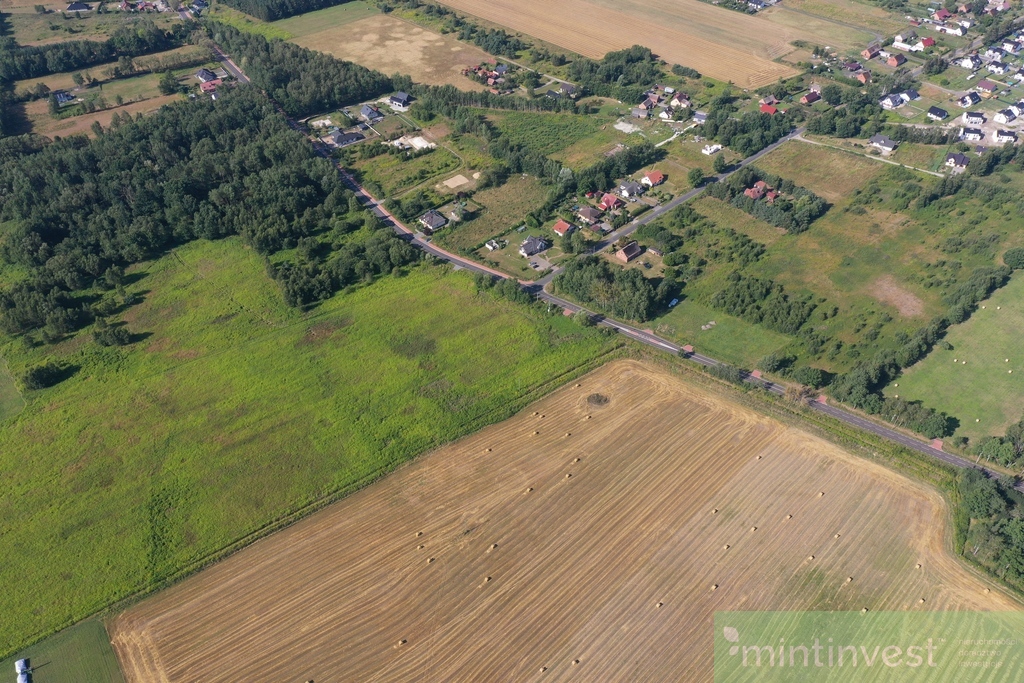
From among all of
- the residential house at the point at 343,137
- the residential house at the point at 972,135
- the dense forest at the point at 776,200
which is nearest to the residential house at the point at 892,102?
the residential house at the point at 972,135

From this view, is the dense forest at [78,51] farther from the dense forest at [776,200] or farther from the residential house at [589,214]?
the dense forest at [776,200]

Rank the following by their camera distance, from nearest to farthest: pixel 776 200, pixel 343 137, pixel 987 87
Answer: pixel 776 200
pixel 343 137
pixel 987 87

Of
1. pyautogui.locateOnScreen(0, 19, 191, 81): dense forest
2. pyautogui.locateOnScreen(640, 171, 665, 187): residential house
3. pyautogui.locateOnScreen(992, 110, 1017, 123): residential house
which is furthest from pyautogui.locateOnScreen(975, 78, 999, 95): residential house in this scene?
pyautogui.locateOnScreen(0, 19, 191, 81): dense forest

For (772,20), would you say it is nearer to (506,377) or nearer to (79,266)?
(506,377)

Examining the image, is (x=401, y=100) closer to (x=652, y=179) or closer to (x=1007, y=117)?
(x=652, y=179)

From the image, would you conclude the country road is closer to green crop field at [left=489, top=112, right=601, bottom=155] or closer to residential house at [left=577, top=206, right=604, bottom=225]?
residential house at [left=577, top=206, right=604, bottom=225]

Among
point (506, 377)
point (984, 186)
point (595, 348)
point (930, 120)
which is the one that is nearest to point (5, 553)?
point (506, 377)

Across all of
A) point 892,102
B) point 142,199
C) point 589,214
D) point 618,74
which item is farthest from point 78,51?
point 892,102
